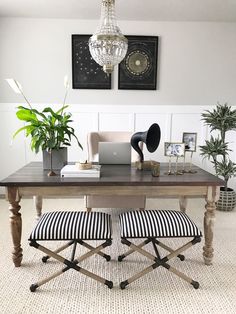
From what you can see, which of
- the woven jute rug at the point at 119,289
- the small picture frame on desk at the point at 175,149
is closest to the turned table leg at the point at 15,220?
the woven jute rug at the point at 119,289

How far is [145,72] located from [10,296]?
10.2 ft

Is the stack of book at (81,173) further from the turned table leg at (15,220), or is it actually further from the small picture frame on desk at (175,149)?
the small picture frame on desk at (175,149)

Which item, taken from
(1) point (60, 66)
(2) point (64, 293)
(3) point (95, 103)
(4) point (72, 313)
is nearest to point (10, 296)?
(2) point (64, 293)

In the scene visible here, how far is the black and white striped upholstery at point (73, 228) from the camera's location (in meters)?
1.72

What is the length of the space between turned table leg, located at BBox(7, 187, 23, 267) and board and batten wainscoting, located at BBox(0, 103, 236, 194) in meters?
1.93

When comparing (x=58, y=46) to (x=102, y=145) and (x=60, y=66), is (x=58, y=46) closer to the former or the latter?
(x=60, y=66)

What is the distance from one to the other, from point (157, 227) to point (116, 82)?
2.50 m

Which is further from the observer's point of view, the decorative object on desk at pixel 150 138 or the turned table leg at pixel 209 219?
the decorative object on desk at pixel 150 138

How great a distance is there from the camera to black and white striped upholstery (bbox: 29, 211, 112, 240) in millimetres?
1716

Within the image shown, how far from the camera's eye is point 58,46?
356 cm

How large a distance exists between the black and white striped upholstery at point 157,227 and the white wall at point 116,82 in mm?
2002

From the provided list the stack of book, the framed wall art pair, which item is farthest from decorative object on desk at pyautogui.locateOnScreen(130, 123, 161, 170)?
the framed wall art pair

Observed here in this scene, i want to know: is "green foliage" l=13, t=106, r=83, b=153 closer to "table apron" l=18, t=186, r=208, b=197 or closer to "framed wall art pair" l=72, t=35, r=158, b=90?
"table apron" l=18, t=186, r=208, b=197

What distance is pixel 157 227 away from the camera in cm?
178
